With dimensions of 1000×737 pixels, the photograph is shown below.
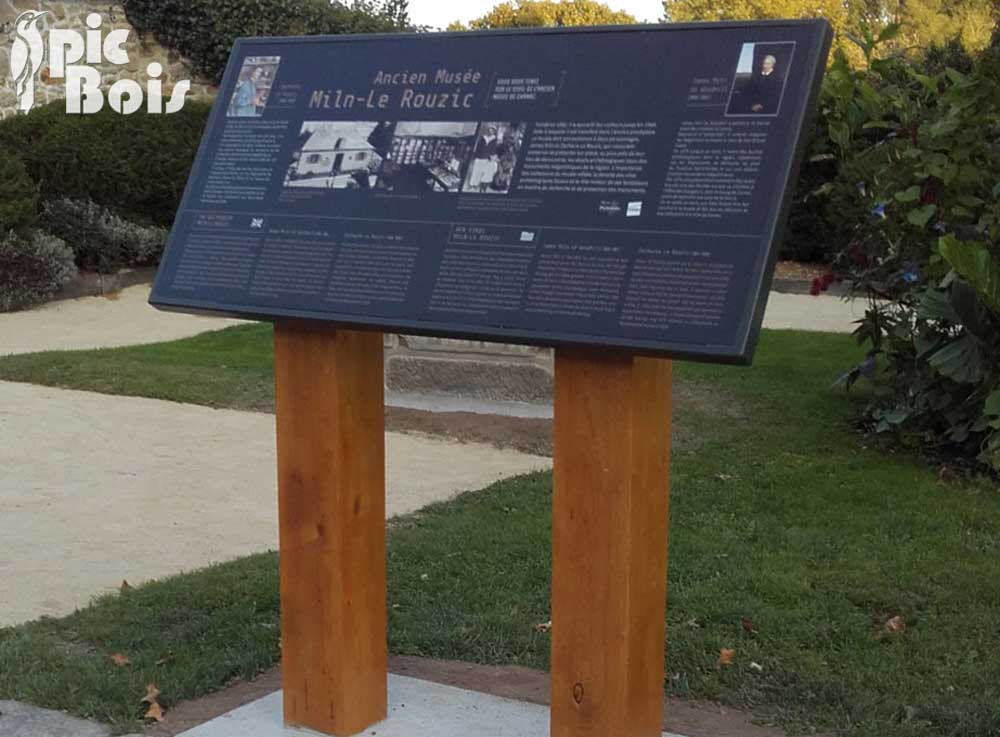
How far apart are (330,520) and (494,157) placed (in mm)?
978

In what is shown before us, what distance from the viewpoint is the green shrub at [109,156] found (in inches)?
544

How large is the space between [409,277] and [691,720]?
1425mm

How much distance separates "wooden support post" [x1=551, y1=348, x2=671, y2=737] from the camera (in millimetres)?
3000

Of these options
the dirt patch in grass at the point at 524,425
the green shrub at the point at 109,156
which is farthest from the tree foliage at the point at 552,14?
the dirt patch in grass at the point at 524,425

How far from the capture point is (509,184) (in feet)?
10.2

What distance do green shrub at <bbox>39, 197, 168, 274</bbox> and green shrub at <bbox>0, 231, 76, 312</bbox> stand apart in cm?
59

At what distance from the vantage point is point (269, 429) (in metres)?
7.41

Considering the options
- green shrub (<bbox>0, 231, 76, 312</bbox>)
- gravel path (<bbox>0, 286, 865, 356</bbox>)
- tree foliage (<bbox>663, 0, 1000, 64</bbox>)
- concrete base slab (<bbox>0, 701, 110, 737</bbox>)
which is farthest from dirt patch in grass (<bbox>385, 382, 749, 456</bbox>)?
tree foliage (<bbox>663, 0, 1000, 64</bbox>)

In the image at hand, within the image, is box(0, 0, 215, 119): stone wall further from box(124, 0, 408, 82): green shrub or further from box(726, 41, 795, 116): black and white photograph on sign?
box(726, 41, 795, 116): black and white photograph on sign

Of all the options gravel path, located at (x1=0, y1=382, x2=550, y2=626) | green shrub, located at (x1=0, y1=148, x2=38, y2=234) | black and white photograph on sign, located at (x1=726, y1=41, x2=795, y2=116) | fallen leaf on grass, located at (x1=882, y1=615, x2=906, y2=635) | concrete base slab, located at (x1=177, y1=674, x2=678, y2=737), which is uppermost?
black and white photograph on sign, located at (x1=726, y1=41, x2=795, y2=116)

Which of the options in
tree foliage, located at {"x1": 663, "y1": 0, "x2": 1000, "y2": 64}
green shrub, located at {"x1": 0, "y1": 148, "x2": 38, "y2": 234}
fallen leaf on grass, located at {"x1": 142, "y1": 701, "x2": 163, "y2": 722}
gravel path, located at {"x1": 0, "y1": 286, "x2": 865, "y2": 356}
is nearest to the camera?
fallen leaf on grass, located at {"x1": 142, "y1": 701, "x2": 163, "y2": 722}

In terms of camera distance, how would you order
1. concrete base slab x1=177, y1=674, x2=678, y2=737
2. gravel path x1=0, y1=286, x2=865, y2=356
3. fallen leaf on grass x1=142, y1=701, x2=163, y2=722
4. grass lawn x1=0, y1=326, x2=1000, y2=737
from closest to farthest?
concrete base slab x1=177, y1=674, x2=678, y2=737 → fallen leaf on grass x1=142, y1=701, x2=163, y2=722 → grass lawn x1=0, y1=326, x2=1000, y2=737 → gravel path x1=0, y1=286, x2=865, y2=356

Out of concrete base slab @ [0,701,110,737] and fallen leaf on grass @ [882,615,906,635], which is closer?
concrete base slab @ [0,701,110,737]

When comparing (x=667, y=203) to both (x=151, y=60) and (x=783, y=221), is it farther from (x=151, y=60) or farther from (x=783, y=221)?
(x=151, y=60)
